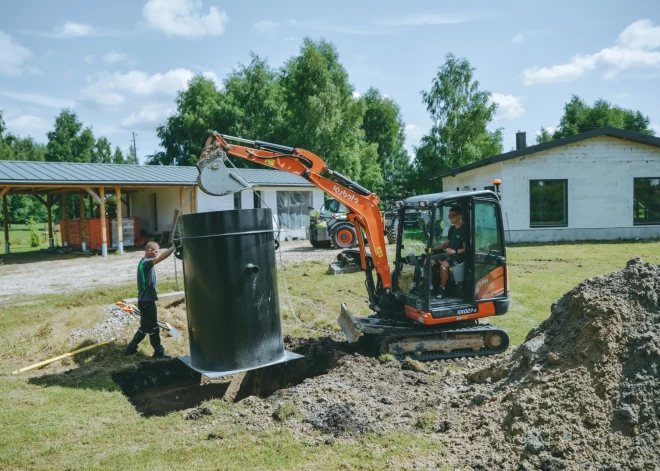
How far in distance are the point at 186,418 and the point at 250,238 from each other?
76.2 inches

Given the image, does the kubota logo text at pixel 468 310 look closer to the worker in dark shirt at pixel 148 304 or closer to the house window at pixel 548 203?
the worker in dark shirt at pixel 148 304

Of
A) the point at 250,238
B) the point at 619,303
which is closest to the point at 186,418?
the point at 250,238

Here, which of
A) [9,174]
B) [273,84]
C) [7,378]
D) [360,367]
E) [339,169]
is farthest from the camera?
[273,84]

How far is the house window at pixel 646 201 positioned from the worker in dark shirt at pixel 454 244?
58.7 feet

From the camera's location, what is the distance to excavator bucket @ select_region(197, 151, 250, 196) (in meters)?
6.48

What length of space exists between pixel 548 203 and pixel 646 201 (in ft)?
12.8

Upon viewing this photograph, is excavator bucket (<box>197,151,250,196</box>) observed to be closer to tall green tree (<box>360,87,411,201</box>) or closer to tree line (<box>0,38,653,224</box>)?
tree line (<box>0,38,653,224</box>)

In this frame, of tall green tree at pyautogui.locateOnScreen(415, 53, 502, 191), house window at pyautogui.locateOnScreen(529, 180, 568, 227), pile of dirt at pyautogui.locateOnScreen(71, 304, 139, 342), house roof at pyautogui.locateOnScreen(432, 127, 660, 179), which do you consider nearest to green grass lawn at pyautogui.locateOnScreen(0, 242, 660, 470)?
pile of dirt at pyautogui.locateOnScreen(71, 304, 139, 342)

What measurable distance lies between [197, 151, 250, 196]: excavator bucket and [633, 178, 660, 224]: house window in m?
20.2

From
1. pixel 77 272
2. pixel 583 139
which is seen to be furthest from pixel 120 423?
pixel 583 139

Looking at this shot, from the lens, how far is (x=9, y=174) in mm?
20109

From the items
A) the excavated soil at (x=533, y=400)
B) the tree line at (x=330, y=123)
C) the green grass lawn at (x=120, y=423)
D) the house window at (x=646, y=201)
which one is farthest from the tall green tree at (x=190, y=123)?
the excavated soil at (x=533, y=400)

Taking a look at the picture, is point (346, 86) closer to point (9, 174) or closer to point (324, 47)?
point (324, 47)

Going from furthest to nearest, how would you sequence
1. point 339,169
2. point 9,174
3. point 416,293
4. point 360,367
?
1. point 339,169
2. point 9,174
3. point 416,293
4. point 360,367
